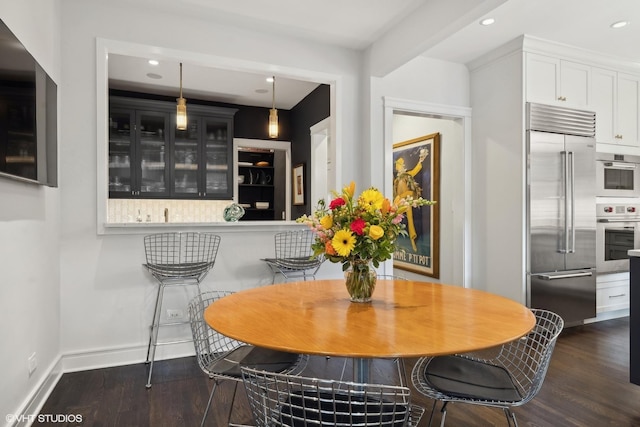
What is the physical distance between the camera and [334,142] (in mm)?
3656

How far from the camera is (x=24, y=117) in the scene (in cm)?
186

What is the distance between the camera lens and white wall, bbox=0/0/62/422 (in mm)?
1781

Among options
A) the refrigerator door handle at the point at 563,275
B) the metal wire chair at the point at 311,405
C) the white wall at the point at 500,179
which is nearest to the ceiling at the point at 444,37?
the white wall at the point at 500,179

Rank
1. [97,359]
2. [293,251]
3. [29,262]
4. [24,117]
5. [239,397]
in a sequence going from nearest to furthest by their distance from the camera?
[24,117]
[29,262]
[239,397]
[97,359]
[293,251]

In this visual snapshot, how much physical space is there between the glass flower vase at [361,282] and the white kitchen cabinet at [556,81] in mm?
2885

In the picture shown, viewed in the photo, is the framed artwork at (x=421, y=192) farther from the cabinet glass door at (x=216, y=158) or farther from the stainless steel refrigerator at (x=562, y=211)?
the cabinet glass door at (x=216, y=158)

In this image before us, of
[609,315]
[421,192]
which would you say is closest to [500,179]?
[421,192]

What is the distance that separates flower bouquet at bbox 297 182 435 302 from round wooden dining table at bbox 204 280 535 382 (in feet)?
0.47

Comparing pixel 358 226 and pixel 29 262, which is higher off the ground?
pixel 358 226

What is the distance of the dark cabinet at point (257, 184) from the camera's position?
633 centimetres

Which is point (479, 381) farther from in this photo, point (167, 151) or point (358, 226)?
point (167, 151)

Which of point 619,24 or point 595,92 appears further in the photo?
point 595,92

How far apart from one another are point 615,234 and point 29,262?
5.07 metres

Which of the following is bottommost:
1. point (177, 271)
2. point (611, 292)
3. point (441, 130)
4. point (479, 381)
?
point (611, 292)
